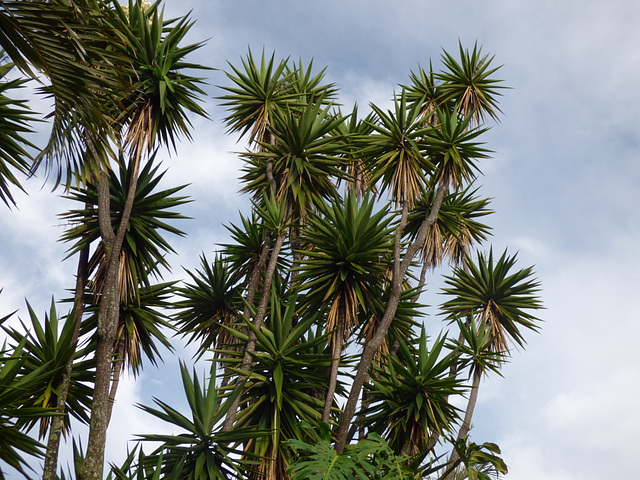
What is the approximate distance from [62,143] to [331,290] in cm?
568

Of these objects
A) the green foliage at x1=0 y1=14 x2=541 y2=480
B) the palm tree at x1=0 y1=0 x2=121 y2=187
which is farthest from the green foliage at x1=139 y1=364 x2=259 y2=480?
the palm tree at x1=0 y1=0 x2=121 y2=187

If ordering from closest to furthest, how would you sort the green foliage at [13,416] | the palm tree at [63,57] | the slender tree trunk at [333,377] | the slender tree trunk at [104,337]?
1. the palm tree at [63,57]
2. the green foliage at [13,416]
3. the slender tree trunk at [104,337]
4. the slender tree trunk at [333,377]

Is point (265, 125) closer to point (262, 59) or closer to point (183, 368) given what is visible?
point (262, 59)

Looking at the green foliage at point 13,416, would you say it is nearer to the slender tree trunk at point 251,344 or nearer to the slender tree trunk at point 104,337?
the slender tree trunk at point 104,337

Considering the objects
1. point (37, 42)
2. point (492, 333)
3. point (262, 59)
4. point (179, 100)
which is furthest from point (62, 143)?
point (492, 333)

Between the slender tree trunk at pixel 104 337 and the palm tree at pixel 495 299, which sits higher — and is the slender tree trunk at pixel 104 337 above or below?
below

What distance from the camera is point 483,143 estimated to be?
44.0 feet

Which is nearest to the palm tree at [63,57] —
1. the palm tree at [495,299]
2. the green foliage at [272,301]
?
the green foliage at [272,301]

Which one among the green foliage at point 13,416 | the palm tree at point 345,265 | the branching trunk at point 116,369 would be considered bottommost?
the green foliage at point 13,416

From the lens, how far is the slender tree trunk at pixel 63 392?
31.0 ft

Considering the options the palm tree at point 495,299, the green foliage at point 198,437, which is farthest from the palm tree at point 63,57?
the palm tree at point 495,299

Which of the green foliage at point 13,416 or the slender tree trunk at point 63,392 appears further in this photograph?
the slender tree trunk at point 63,392

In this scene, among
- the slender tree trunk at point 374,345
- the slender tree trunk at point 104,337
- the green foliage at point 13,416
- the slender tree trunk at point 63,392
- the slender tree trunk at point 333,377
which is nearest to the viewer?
the green foliage at point 13,416

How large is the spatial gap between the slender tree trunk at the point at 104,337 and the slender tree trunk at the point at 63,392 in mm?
403
